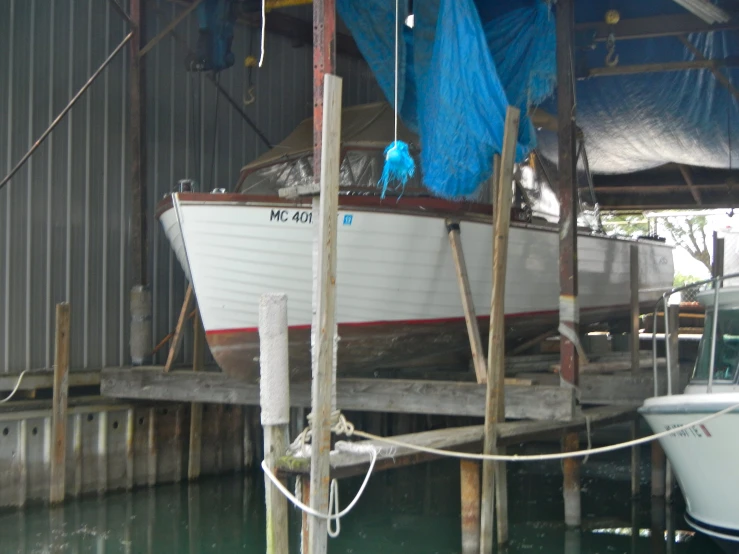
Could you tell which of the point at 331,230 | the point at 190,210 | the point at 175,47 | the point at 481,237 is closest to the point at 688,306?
the point at 481,237

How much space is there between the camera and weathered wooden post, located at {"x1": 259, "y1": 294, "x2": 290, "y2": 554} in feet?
17.4

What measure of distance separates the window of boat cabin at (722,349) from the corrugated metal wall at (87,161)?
614 cm

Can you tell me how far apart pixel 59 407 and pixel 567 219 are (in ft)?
17.4

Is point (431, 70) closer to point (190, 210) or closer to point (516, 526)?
point (190, 210)

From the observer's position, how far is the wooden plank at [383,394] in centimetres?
735

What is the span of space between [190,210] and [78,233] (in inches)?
112

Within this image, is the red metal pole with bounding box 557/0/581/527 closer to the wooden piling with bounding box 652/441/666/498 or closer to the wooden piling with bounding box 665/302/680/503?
the wooden piling with bounding box 665/302/680/503

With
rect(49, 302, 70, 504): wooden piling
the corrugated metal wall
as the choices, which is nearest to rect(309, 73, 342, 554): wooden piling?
rect(49, 302, 70, 504): wooden piling

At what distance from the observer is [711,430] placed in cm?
673

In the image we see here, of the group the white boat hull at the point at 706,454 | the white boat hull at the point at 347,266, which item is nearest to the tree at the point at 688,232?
the white boat hull at the point at 347,266

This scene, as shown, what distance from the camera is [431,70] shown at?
25.2ft

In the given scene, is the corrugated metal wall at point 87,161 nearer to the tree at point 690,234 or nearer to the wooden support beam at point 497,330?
the wooden support beam at point 497,330

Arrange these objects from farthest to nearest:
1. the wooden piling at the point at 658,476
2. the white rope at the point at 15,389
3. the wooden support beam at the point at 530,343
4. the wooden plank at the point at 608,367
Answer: the wooden support beam at the point at 530,343 → the wooden piling at the point at 658,476 → the white rope at the point at 15,389 → the wooden plank at the point at 608,367

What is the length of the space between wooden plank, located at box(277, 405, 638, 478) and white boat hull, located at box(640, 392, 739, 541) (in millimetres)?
687
